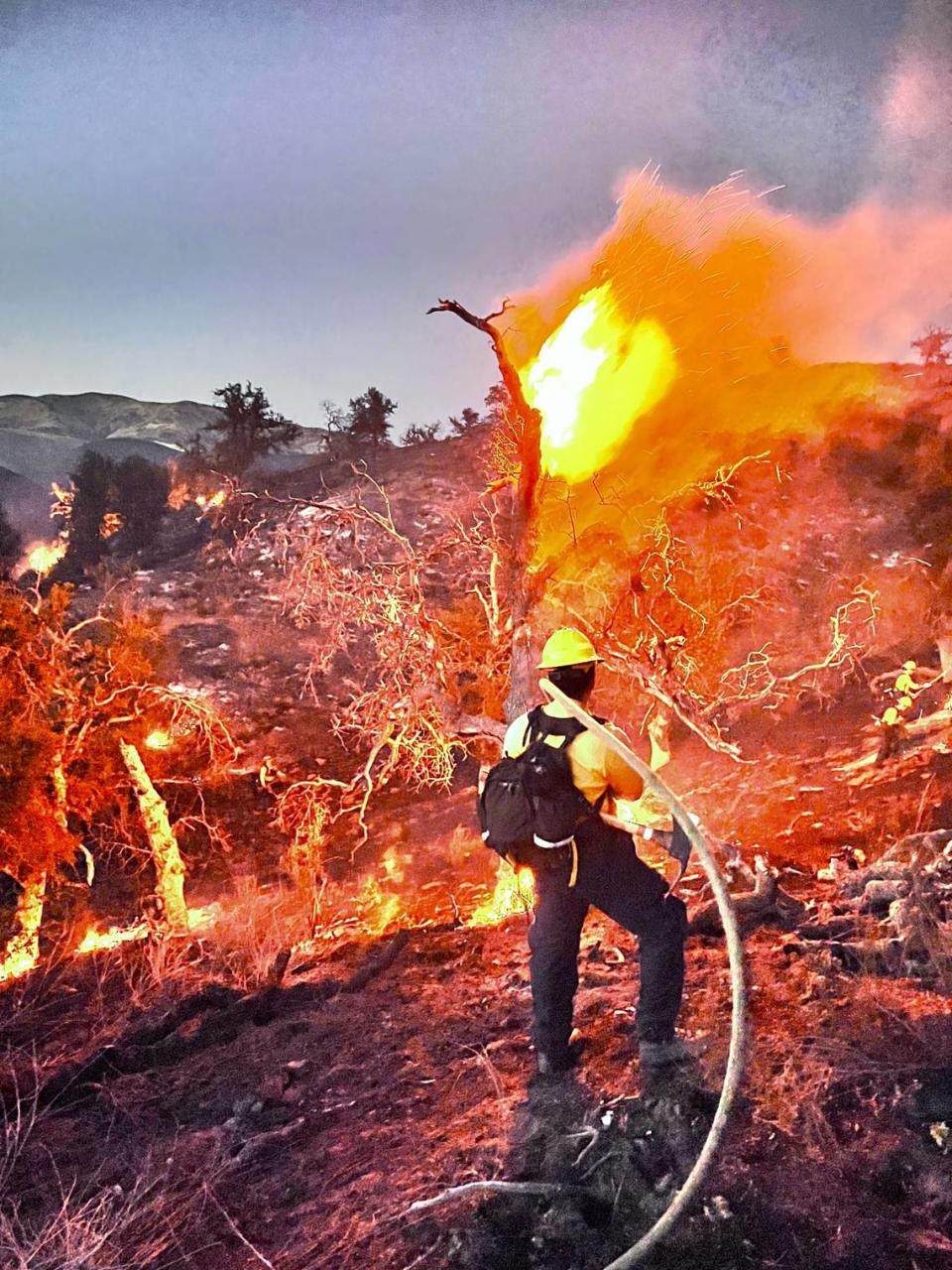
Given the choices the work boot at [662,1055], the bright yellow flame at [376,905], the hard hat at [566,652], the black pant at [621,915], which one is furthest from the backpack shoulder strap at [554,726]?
the bright yellow flame at [376,905]

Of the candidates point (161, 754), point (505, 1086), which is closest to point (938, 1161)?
point (505, 1086)

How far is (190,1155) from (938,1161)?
3459mm

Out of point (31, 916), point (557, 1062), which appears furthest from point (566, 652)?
point (31, 916)

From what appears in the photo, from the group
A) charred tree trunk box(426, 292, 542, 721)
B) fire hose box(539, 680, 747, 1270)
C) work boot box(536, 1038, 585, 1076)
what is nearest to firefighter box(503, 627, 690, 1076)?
work boot box(536, 1038, 585, 1076)

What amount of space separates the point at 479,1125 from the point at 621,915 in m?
1.23

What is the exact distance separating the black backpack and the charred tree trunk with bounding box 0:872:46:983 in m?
7.55

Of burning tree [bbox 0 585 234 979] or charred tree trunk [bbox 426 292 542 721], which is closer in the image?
charred tree trunk [bbox 426 292 542 721]

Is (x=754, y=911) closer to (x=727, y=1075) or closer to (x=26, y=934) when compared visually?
(x=727, y=1075)

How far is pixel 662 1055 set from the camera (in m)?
3.84

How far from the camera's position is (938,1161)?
2.87 meters

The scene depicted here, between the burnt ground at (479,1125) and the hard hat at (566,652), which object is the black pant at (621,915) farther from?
the hard hat at (566,652)

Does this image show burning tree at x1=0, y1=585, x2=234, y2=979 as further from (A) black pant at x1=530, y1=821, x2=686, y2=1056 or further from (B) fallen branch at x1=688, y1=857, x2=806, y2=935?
(A) black pant at x1=530, y1=821, x2=686, y2=1056

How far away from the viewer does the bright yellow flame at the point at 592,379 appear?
7.34m

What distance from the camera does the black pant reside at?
12.6 feet
